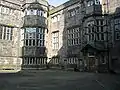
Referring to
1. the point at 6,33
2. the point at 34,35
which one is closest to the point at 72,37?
the point at 34,35

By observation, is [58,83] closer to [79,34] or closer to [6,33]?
[79,34]

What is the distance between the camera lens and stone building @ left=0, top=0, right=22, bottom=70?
27.3 m

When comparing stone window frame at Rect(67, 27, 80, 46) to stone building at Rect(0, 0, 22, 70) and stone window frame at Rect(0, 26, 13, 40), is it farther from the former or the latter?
stone window frame at Rect(0, 26, 13, 40)

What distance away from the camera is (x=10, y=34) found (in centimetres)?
2848

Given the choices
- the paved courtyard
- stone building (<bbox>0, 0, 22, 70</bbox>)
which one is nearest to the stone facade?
stone building (<bbox>0, 0, 22, 70</bbox>)

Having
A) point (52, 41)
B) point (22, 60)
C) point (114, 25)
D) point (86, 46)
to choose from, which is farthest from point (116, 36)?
point (22, 60)


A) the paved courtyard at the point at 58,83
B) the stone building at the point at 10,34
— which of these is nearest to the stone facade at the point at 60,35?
the stone building at the point at 10,34

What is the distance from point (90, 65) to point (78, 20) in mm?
7713

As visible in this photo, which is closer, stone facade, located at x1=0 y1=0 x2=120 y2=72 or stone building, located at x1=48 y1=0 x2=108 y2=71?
stone facade, located at x1=0 y1=0 x2=120 y2=72

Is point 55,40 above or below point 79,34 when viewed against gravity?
below

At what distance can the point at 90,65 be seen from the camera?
943 inches

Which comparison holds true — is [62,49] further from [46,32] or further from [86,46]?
[86,46]

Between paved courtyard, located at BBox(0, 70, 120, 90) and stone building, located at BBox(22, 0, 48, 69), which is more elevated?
stone building, located at BBox(22, 0, 48, 69)

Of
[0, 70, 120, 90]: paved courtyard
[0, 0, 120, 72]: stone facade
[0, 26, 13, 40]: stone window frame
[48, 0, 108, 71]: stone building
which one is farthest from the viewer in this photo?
[0, 26, 13, 40]: stone window frame
